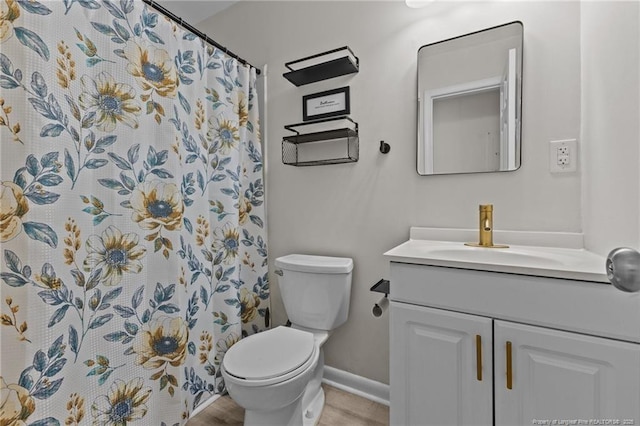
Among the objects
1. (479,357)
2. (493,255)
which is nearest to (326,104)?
(493,255)

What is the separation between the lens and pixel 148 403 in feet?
3.99

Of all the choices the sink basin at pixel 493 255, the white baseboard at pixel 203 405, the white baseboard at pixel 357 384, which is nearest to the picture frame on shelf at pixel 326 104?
the sink basin at pixel 493 255

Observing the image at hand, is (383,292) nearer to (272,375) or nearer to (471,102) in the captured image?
(272,375)

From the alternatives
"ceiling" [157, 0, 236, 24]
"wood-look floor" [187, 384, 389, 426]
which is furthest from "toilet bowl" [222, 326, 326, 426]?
"ceiling" [157, 0, 236, 24]

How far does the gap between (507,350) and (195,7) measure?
103 inches

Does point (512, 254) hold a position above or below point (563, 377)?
above

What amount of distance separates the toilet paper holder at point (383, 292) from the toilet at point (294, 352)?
6.5 inches

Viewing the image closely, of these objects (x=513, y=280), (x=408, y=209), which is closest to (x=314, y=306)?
(x=408, y=209)

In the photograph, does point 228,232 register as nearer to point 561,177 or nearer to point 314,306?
point 314,306

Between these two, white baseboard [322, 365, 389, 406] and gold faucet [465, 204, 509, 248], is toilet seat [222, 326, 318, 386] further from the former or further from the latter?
gold faucet [465, 204, 509, 248]

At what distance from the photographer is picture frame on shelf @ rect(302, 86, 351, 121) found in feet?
5.36

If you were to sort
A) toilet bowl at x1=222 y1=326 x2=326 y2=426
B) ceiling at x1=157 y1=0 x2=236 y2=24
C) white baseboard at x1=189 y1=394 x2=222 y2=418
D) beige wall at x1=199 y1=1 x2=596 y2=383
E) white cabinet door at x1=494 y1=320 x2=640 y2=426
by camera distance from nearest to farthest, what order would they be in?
white cabinet door at x1=494 y1=320 x2=640 y2=426, toilet bowl at x1=222 y1=326 x2=326 y2=426, beige wall at x1=199 y1=1 x2=596 y2=383, white baseboard at x1=189 y1=394 x2=222 y2=418, ceiling at x1=157 y1=0 x2=236 y2=24

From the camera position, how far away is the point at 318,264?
1.52m

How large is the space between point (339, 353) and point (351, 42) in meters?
1.72
